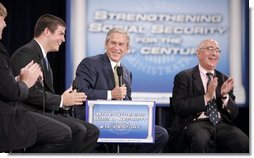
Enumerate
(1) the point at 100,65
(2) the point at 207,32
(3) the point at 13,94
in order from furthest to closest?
(2) the point at 207,32
(1) the point at 100,65
(3) the point at 13,94

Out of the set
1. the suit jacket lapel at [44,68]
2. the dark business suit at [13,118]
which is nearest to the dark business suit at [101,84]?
the suit jacket lapel at [44,68]

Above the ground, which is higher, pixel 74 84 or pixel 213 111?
pixel 74 84

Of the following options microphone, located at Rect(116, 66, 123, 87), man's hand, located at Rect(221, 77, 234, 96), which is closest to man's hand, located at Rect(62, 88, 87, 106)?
microphone, located at Rect(116, 66, 123, 87)

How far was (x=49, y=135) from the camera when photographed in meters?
4.16

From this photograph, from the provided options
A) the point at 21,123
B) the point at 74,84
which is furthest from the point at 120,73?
the point at 21,123

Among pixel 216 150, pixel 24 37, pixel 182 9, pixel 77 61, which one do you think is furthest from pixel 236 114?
pixel 24 37

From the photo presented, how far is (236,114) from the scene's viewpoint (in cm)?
536

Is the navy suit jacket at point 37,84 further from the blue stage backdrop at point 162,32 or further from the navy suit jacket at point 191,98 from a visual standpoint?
the navy suit jacket at point 191,98

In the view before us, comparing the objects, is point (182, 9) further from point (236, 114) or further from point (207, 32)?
point (236, 114)

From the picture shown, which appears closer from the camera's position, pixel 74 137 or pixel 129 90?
pixel 74 137

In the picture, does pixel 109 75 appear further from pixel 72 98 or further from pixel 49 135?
pixel 49 135

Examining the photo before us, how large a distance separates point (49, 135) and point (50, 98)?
19.4 inches

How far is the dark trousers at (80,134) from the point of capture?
4504 mm

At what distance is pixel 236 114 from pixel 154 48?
1109 mm
